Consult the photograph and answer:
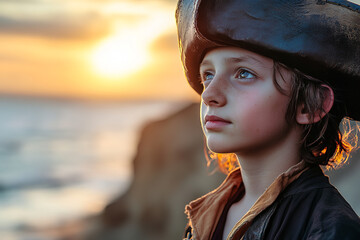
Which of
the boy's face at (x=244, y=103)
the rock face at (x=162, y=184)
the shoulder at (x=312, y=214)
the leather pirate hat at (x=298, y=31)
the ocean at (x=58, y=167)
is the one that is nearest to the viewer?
the shoulder at (x=312, y=214)

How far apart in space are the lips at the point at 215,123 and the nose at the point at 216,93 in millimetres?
53

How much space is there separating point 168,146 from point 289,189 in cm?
596

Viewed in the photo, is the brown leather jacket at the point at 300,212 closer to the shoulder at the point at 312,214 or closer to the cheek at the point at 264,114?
the shoulder at the point at 312,214

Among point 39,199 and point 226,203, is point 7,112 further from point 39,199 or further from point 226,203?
point 226,203

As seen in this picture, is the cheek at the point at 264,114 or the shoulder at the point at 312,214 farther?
the cheek at the point at 264,114

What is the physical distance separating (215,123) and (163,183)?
570 centimetres

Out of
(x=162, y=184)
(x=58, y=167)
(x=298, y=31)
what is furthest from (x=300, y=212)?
(x=58, y=167)

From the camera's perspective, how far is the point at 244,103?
80.4 inches

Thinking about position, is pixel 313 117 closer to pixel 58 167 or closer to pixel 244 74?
pixel 244 74

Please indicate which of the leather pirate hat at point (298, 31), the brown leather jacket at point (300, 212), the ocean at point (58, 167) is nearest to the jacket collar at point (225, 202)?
the brown leather jacket at point (300, 212)

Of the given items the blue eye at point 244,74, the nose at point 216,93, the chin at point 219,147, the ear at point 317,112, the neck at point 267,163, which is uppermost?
the blue eye at point 244,74

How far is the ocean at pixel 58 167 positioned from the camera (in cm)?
962

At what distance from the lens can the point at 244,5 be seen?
200 cm

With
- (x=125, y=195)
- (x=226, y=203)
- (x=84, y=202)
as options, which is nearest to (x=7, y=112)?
(x=84, y=202)
